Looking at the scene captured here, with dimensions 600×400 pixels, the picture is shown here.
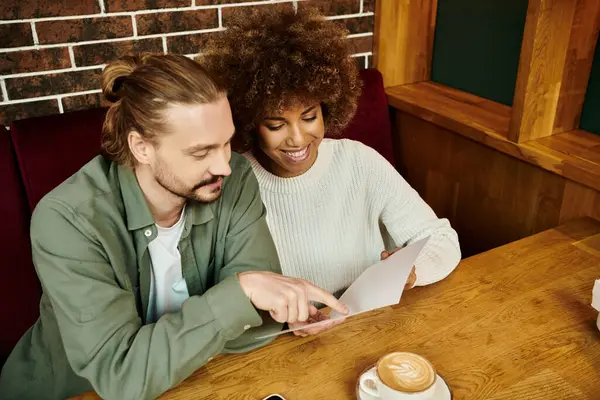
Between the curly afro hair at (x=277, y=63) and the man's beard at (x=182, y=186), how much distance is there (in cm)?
33

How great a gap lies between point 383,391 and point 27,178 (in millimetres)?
1193

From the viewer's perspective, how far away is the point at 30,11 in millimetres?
1771

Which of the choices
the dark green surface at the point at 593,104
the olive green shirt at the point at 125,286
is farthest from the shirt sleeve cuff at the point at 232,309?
the dark green surface at the point at 593,104

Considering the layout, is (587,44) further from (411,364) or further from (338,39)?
(411,364)

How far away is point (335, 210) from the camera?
167 centimetres

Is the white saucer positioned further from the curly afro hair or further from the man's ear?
the curly afro hair

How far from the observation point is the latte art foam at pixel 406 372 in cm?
93

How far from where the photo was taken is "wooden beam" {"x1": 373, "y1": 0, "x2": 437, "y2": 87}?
2.38 metres

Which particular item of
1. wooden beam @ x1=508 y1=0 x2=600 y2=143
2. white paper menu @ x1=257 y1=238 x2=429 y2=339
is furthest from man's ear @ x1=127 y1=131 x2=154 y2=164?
wooden beam @ x1=508 y1=0 x2=600 y2=143

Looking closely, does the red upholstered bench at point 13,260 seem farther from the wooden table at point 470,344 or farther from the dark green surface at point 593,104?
the dark green surface at point 593,104

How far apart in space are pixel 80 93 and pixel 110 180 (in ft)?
2.92

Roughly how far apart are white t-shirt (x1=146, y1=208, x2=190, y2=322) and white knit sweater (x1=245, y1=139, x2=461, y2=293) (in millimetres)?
396

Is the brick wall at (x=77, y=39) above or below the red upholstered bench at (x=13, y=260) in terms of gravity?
above

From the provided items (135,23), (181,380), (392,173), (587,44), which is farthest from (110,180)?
(587,44)
